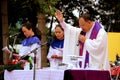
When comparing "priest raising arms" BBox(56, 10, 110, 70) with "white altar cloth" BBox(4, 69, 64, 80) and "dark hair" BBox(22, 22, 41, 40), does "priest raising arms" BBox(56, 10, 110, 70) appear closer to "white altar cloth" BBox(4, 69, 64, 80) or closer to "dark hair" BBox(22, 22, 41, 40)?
"white altar cloth" BBox(4, 69, 64, 80)

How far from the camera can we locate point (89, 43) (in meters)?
6.36

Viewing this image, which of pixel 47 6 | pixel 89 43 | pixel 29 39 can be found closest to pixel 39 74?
pixel 89 43

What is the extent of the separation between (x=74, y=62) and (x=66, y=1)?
40.9ft

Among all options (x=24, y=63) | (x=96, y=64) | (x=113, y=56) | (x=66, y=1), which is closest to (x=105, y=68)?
(x=96, y=64)

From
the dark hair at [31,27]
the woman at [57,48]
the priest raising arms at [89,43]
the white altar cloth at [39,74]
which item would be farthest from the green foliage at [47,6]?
the white altar cloth at [39,74]

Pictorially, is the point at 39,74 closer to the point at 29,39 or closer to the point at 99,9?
the point at 29,39

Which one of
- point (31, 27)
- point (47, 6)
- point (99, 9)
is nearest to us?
point (31, 27)

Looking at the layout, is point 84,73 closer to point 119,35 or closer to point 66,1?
point 119,35

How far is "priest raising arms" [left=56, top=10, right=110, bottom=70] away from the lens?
6441 millimetres

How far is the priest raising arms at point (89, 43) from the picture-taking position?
21.1ft

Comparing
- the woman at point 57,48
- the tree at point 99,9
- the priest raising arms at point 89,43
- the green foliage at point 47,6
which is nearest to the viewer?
the priest raising arms at point 89,43

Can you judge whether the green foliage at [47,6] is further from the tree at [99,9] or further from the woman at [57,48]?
the tree at [99,9]

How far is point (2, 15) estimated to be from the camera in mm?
13617

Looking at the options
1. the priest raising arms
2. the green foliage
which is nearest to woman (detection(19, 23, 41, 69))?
the priest raising arms
